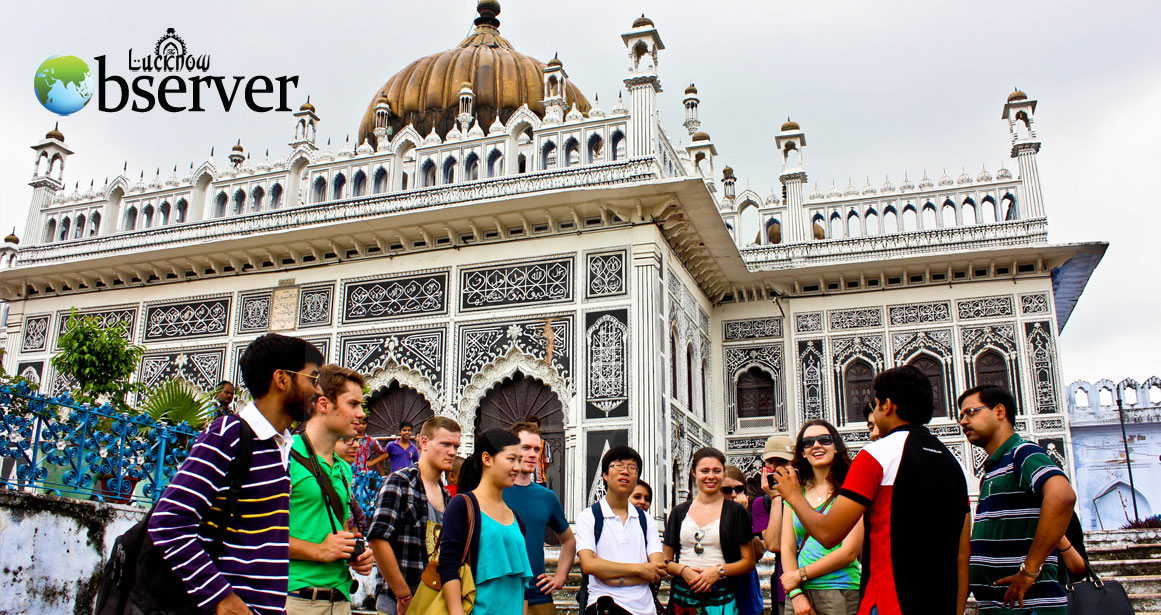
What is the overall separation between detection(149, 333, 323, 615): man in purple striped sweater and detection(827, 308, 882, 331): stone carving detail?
15211 mm

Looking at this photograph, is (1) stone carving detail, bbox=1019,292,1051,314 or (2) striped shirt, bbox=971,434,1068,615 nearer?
(2) striped shirt, bbox=971,434,1068,615

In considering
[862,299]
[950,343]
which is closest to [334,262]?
[862,299]

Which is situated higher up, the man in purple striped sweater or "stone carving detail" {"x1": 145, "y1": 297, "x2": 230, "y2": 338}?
"stone carving detail" {"x1": 145, "y1": 297, "x2": 230, "y2": 338}

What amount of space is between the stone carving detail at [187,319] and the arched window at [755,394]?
9.45m

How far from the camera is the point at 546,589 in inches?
183

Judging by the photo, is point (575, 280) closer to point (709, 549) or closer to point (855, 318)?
point (855, 318)

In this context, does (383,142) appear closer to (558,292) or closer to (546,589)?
(558,292)

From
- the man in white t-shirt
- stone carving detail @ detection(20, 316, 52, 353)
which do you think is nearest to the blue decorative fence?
the man in white t-shirt

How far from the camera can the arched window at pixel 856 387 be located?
1669 centimetres

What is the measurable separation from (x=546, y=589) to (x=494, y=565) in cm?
74

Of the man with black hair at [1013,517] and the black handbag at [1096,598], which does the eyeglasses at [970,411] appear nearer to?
the man with black hair at [1013,517]

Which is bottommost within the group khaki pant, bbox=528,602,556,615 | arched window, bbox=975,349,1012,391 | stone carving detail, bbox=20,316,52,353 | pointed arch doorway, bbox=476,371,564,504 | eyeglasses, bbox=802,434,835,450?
khaki pant, bbox=528,602,556,615

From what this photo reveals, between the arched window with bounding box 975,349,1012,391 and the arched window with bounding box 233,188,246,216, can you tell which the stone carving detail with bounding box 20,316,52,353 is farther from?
the arched window with bounding box 975,349,1012,391

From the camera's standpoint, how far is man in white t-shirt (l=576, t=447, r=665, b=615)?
15.8 feet
